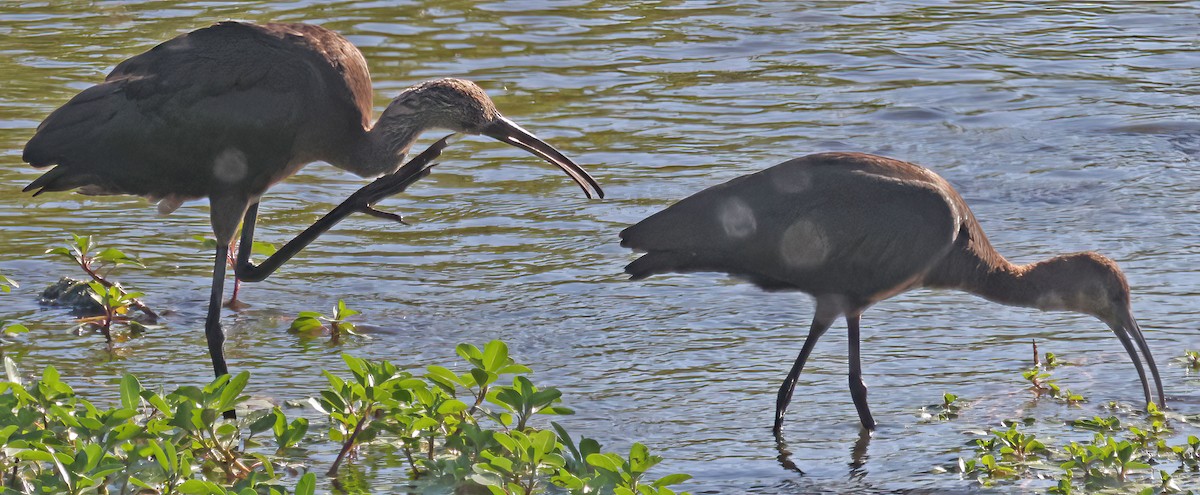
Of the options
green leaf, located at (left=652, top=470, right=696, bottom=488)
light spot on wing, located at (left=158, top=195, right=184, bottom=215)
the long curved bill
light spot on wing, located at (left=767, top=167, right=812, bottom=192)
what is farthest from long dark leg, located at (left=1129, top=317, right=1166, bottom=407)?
light spot on wing, located at (left=158, top=195, right=184, bottom=215)

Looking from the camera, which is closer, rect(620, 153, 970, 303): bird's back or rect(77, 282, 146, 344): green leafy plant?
rect(620, 153, 970, 303): bird's back

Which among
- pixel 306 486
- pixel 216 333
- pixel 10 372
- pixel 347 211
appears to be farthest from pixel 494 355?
pixel 347 211

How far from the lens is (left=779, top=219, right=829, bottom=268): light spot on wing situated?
5035mm

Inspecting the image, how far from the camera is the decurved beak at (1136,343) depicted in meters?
4.93

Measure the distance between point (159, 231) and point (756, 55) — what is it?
4.13 meters

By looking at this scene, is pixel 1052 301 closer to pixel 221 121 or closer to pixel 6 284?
pixel 221 121

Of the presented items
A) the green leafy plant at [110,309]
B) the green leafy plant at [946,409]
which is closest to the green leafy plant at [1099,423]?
the green leafy plant at [946,409]

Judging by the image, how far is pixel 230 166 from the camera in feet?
16.9

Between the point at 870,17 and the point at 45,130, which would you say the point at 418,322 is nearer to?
the point at 45,130

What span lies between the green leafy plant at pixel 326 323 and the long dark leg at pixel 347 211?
0.22 meters

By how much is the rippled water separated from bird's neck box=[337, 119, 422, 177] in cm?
61

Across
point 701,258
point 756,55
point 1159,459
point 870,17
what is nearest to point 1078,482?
point 1159,459

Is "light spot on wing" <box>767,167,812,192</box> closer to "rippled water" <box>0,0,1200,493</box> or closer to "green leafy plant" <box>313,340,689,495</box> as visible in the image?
"rippled water" <box>0,0,1200,493</box>

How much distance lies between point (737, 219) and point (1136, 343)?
4.53 feet
